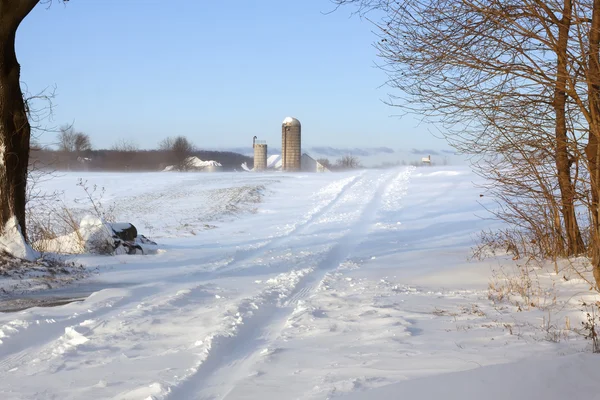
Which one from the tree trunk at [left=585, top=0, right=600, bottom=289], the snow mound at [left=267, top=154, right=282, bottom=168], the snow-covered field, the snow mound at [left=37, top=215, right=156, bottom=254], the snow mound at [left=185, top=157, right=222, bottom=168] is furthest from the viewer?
the snow mound at [left=185, top=157, right=222, bottom=168]

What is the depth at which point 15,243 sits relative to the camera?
420 inches

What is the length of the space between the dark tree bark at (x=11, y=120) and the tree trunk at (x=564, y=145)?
30.3 ft

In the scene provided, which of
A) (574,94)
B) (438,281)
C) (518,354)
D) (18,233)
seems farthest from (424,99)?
(18,233)

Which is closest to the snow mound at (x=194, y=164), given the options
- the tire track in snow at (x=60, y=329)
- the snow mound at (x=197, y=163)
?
the snow mound at (x=197, y=163)

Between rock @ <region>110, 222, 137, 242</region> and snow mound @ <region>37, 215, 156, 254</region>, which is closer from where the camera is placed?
snow mound @ <region>37, 215, 156, 254</region>

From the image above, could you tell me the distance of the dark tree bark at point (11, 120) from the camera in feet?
35.9

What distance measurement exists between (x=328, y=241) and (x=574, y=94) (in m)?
9.10

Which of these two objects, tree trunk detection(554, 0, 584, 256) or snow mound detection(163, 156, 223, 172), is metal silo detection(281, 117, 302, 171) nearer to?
snow mound detection(163, 156, 223, 172)

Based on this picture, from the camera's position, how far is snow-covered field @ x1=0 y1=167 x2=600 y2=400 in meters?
4.34

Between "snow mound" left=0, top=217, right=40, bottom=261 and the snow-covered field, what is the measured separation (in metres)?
0.98

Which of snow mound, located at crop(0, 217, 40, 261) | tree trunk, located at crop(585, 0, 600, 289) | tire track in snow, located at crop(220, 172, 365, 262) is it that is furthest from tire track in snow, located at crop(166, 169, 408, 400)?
snow mound, located at crop(0, 217, 40, 261)

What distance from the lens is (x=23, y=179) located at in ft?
37.7

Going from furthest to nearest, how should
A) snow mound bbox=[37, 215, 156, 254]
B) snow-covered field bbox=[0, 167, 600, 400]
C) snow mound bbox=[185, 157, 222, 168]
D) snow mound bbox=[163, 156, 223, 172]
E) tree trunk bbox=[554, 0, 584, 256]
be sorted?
snow mound bbox=[185, 157, 222, 168] → snow mound bbox=[163, 156, 223, 172] → snow mound bbox=[37, 215, 156, 254] → tree trunk bbox=[554, 0, 584, 256] → snow-covered field bbox=[0, 167, 600, 400]

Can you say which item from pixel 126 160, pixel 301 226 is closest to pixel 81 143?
pixel 126 160
